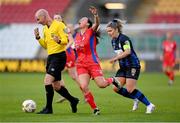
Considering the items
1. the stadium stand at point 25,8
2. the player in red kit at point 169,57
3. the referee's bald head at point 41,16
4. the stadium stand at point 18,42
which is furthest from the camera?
the stadium stand at point 25,8

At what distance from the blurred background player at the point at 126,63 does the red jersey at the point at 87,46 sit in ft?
1.69

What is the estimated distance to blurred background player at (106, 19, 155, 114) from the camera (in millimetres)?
14586

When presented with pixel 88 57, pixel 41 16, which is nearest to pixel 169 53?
pixel 88 57

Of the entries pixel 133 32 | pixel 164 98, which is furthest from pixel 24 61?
pixel 164 98

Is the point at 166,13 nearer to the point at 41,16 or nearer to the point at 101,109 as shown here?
the point at 101,109

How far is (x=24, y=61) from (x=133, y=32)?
21.1 ft

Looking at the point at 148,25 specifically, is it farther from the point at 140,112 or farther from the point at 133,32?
the point at 140,112

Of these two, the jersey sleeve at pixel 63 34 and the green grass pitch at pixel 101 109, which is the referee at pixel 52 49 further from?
the green grass pitch at pixel 101 109

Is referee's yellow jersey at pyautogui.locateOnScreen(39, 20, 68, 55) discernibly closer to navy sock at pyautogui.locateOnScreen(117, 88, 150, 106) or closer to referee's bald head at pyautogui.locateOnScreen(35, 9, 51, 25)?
referee's bald head at pyautogui.locateOnScreen(35, 9, 51, 25)

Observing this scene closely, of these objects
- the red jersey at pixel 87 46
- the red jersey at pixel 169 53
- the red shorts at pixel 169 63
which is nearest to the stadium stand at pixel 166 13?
the red jersey at pixel 169 53

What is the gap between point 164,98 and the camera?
19.6 metres

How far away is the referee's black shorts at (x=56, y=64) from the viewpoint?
1435cm

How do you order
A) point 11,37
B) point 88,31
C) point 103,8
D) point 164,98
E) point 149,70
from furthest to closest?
point 103,8, point 11,37, point 149,70, point 164,98, point 88,31

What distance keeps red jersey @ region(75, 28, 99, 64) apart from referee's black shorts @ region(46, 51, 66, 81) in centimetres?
37
